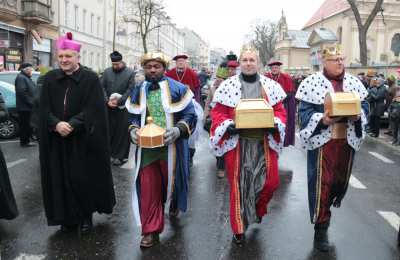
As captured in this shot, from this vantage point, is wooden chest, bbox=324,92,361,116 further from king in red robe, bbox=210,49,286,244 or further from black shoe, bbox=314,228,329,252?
black shoe, bbox=314,228,329,252

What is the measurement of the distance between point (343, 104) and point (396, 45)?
51.8 metres

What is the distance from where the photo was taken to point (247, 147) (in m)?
4.52

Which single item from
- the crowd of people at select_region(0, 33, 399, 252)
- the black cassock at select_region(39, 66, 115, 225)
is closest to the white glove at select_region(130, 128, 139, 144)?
the crowd of people at select_region(0, 33, 399, 252)

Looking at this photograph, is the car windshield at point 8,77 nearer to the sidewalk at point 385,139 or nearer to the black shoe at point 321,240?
the black shoe at point 321,240

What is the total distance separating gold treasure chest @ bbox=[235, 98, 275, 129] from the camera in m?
4.16

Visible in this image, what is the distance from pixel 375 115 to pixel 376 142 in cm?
111

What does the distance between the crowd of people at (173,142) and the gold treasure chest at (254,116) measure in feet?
0.55

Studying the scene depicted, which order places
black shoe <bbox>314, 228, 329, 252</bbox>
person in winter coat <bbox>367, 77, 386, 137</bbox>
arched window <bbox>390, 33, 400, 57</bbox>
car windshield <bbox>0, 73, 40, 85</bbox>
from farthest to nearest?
arched window <bbox>390, 33, 400, 57</bbox> → person in winter coat <bbox>367, 77, 386, 137</bbox> → car windshield <bbox>0, 73, 40, 85</bbox> → black shoe <bbox>314, 228, 329, 252</bbox>

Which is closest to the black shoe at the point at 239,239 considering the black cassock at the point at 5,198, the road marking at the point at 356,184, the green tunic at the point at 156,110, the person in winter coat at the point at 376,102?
the green tunic at the point at 156,110

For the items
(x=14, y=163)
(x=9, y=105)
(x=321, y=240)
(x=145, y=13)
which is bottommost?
(x=321, y=240)

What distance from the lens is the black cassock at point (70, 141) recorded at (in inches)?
182

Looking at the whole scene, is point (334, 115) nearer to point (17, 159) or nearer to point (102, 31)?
point (17, 159)

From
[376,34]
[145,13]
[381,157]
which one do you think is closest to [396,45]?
[376,34]

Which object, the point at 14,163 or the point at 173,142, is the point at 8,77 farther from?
the point at 173,142
